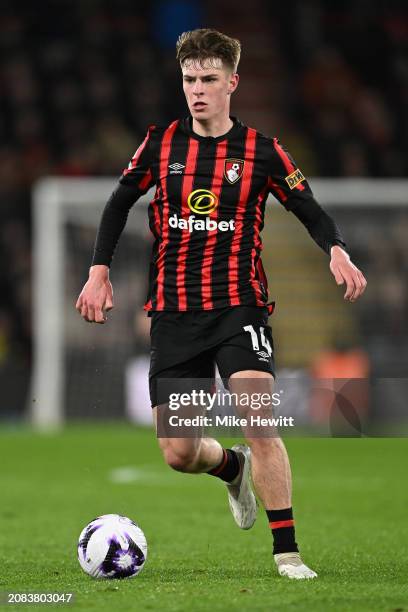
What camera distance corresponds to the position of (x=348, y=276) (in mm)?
4984

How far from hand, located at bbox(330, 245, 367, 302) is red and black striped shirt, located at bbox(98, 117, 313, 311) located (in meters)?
0.34

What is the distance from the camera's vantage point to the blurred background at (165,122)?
1449cm

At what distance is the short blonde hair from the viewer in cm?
520

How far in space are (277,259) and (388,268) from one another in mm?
1173

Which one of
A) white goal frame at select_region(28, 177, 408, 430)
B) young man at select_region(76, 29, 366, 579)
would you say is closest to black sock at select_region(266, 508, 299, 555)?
young man at select_region(76, 29, 366, 579)

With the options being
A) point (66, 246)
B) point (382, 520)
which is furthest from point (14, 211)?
point (382, 520)

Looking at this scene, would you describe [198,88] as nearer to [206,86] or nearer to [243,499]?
[206,86]

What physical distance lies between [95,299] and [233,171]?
0.70 meters

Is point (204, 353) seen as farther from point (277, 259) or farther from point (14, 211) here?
point (14, 211)

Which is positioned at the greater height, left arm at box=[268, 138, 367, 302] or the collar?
the collar

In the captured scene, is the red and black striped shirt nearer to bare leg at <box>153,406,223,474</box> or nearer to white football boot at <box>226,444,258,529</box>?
bare leg at <box>153,406,223,474</box>

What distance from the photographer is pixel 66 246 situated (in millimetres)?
14852

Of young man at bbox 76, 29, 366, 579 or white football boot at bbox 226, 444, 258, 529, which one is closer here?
young man at bbox 76, 29, 366, 579

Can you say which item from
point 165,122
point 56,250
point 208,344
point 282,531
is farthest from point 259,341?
point 165,122
